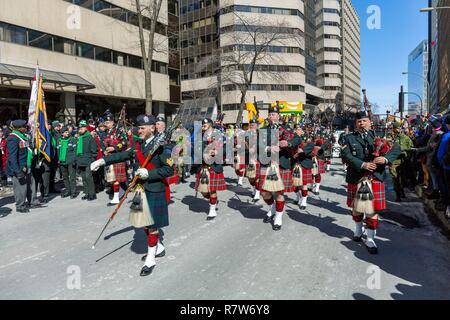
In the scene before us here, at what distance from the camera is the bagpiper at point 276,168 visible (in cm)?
616

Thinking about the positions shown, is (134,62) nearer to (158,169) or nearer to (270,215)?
(270,215)

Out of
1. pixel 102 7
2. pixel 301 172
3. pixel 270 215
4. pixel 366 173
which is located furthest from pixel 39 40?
pixel 366 173

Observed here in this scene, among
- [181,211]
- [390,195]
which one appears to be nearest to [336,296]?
[181,211]

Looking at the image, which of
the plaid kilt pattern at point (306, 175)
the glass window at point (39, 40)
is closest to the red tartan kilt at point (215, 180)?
the plaid kilt pattern at point (306, 175)

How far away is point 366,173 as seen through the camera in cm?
503

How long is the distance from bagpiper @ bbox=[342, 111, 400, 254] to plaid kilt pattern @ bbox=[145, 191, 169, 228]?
→ 277cm

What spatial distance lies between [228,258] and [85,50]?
834 inches

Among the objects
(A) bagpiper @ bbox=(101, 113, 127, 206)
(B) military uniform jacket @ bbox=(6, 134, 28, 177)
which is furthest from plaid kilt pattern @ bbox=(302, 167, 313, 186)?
(B) military uniform jacket @ bbox=(6, 134, 28, 177)

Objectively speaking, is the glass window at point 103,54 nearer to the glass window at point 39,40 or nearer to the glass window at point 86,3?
the glass window at point 86,3

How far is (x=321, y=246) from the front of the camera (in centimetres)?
516

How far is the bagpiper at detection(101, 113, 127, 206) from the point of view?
836cm

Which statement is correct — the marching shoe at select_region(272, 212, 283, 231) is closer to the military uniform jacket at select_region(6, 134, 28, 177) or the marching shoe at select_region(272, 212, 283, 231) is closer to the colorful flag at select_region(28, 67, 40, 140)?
the military uniform jacket at select_region(6, 134, 28, 177)
